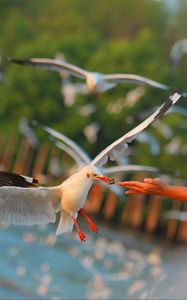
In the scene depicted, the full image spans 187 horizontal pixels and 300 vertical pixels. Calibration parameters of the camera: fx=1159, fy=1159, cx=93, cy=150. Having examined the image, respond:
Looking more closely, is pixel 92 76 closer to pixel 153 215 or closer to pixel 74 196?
pixel 74 196

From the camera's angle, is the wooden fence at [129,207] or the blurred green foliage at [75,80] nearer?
the wooden fence at [129,207]

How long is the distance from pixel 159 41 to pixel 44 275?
2452cm

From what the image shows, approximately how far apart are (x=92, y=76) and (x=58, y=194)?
6.62 metres

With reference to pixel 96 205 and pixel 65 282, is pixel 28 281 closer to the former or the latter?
pixel 65 282

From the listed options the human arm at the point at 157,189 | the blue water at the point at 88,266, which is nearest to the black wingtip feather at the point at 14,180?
the human arm at the point at 157,189

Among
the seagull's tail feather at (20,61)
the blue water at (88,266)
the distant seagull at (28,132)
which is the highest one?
the distant seagull at (28,132)

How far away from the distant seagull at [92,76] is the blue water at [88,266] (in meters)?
Answer: 2.38

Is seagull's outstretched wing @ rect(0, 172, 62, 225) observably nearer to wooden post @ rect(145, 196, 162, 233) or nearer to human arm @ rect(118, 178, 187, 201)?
human arm @ rect(118, 178, 187, 201)

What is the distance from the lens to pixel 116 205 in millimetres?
26547

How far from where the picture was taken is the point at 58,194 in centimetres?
747

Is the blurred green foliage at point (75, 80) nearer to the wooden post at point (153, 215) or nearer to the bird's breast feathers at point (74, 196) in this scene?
the wooden post at point (153, 215)

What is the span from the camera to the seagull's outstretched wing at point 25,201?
710cm

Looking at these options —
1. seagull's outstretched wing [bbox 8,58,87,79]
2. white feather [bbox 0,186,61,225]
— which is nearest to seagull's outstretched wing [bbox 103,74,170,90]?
seagull's outstretched wing [bbox 8,58,87,79]

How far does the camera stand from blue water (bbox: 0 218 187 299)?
1379cm
